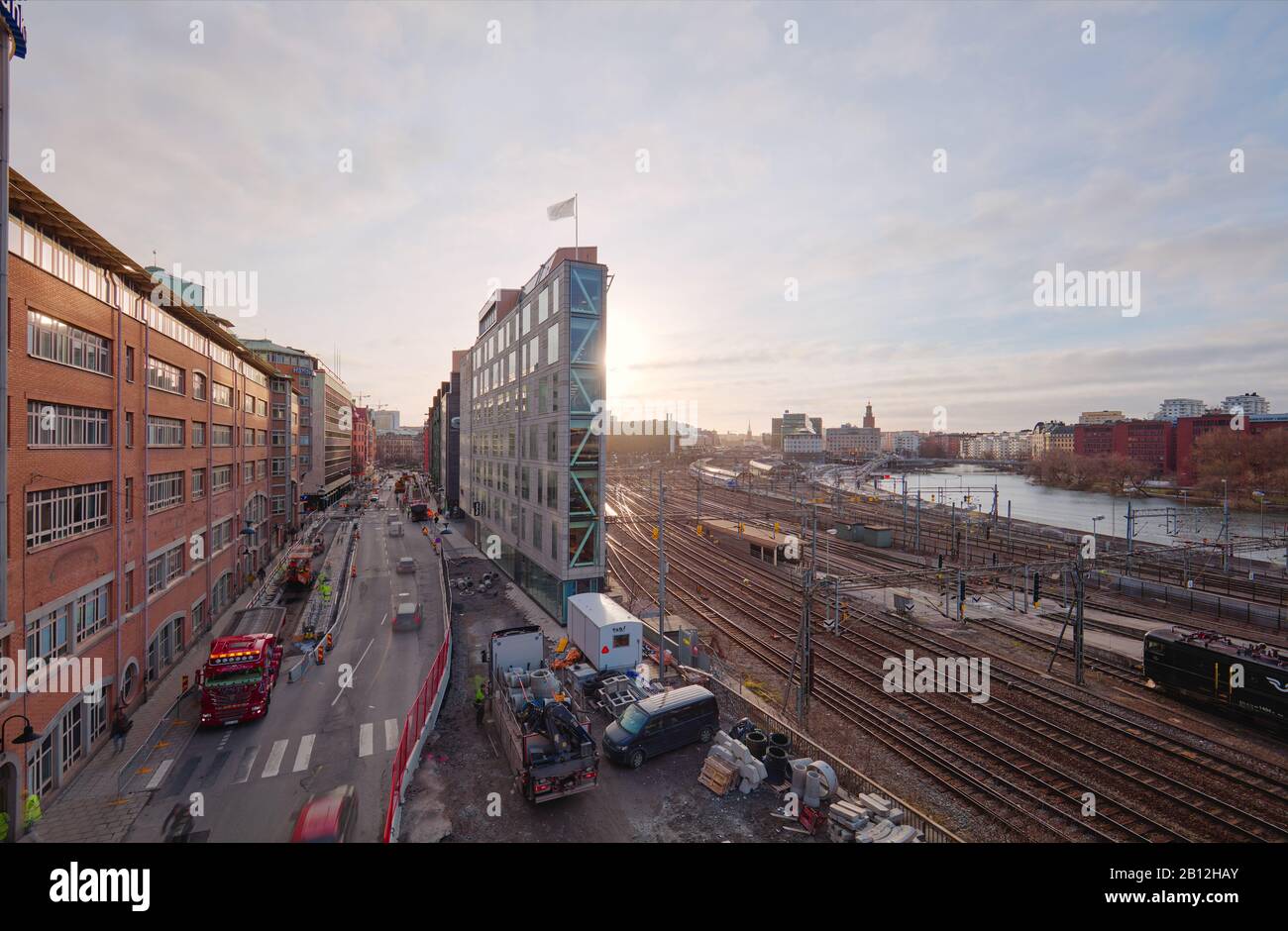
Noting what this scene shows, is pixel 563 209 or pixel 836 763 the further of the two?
pixel 563 209

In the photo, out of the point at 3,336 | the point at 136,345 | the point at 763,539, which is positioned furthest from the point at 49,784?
the point at 763,539

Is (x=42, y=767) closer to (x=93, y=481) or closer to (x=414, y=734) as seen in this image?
(x=93, y=481)

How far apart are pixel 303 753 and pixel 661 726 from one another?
1236cm

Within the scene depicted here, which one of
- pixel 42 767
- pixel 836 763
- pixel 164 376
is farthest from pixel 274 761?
pixel 164 376

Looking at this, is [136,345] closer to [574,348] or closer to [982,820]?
[574,348]

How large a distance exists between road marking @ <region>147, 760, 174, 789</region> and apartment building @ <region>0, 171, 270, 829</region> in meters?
2.36

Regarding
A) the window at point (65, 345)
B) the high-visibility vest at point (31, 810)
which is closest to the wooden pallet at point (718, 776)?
the high-visibility vest at point (31, 810)

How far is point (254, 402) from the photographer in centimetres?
4709

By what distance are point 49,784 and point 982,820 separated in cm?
2770

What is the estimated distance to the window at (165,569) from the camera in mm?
26219

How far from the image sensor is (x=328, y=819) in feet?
46.7

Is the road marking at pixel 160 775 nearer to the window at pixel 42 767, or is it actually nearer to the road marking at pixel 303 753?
the window at pixel 42 767

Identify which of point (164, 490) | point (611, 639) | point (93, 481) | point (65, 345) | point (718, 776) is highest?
point (65, 345)

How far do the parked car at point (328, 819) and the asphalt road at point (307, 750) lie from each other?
879 millimetres
